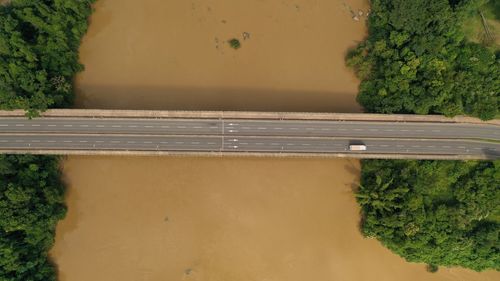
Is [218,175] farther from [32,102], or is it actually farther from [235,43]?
[32,102]

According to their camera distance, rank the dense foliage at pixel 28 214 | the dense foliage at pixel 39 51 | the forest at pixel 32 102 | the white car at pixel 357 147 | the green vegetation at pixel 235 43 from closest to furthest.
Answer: the dense foliage at pixel 28 214 → the forest at pixel 32 102 → the dense foliage at pixel 39 51 → the white car at pixel 357 147 → the green vegetation at pixel 235 43

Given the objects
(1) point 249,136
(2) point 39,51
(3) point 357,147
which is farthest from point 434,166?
(2) point 39,51

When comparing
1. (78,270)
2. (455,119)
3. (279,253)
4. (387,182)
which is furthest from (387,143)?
(78,270)

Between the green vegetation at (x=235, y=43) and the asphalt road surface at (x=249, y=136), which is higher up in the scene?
the green vegetation at (x=235, y=43)

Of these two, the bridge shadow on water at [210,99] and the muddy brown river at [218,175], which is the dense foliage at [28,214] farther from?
the bridge shadow on water at [210,99]

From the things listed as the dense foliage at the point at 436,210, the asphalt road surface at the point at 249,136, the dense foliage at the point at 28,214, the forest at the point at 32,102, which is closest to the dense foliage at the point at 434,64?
the asphalt road surface at the point at 249,136

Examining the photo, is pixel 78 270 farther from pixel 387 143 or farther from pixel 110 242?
pixel 387 143

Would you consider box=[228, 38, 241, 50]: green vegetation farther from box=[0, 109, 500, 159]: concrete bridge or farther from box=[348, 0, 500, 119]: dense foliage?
box=[348, 0, 500, 119]: dense foliage
